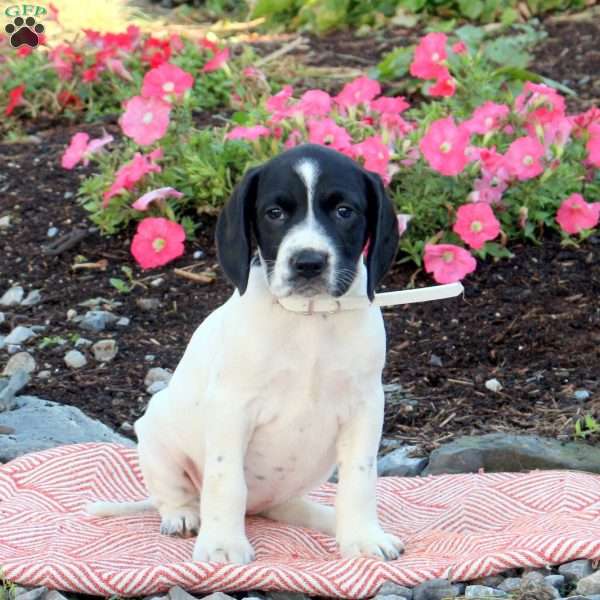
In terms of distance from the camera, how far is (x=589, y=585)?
12.4 ft

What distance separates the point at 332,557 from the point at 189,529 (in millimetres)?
520

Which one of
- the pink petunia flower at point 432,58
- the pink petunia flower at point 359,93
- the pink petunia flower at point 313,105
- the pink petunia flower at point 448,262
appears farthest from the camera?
the pink petunia flower at point 432,58

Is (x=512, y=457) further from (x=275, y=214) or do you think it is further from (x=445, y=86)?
(x=445, y=86)

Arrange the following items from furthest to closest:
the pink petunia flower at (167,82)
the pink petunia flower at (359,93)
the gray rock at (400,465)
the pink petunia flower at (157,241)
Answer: the pink petunia flower at (359,93), the pink petunia flower at (167,82), the pink petunia flower at (157,241), the gray rock at (400,465)

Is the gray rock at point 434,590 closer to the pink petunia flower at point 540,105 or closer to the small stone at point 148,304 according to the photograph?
the small stone at point 148,304

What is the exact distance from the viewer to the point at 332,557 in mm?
4297

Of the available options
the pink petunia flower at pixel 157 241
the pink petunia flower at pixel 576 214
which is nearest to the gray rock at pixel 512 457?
the pink petunia flower at pixel 576 214

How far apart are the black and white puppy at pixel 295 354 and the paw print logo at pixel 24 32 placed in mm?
5997

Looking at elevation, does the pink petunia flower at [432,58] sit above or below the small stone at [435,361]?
above

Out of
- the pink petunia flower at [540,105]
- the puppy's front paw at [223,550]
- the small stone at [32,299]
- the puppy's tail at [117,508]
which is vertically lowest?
the small stone at [32,299]

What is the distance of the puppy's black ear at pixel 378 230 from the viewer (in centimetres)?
416

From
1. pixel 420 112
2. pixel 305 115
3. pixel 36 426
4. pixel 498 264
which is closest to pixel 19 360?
pixel 36 426

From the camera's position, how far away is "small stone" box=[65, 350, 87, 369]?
625 centimetres

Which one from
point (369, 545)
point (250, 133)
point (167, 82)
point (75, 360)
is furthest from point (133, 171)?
point (369, 545)
